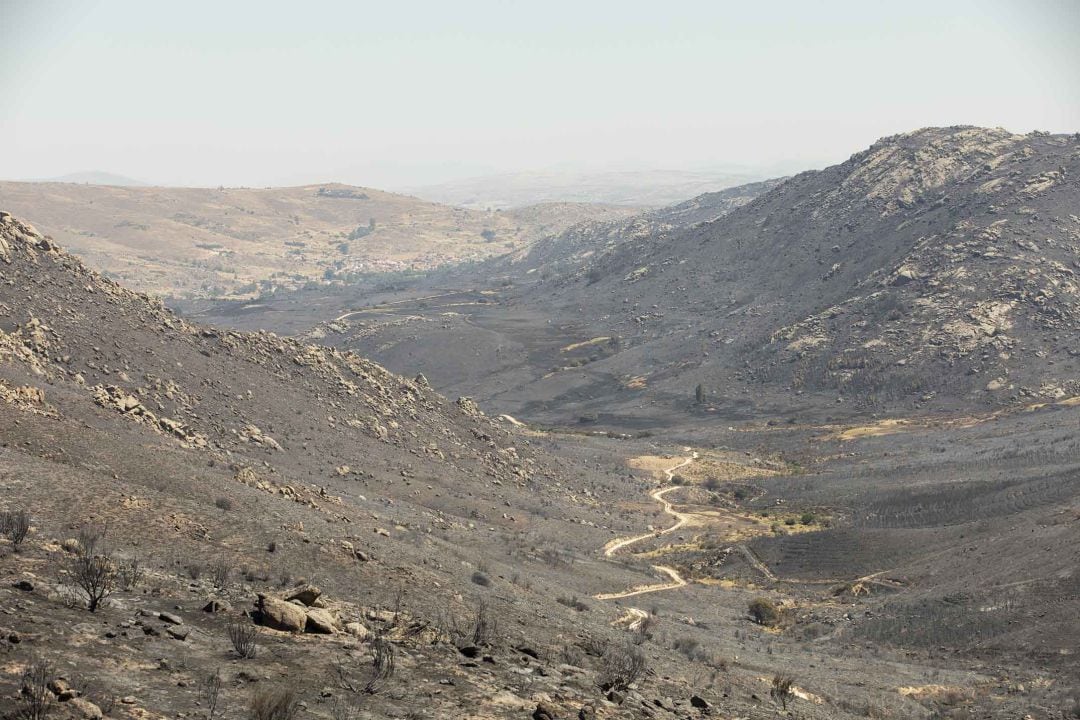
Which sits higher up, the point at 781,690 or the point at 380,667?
the point at 380,667

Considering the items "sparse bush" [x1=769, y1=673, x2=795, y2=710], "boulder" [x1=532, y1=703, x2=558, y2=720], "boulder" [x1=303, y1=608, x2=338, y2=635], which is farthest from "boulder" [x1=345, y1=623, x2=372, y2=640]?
"sparse bush" [x1=769, y1=673, x2=795, y2=710]

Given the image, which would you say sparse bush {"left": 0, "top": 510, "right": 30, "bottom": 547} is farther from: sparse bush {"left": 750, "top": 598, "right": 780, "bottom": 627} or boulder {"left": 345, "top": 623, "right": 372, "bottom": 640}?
sparse bush {"left": 750, "top": 598, "right": 780, "bottom": 627}

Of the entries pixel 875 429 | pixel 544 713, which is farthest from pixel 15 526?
pixel 875 429

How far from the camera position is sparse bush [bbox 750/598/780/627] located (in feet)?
109

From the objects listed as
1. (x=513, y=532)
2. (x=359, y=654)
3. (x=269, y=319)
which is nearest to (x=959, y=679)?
(x=359, y=654)

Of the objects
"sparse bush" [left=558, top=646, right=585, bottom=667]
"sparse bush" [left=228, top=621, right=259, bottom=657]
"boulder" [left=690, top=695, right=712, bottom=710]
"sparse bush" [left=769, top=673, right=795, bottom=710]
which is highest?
"sparse bush" [left=228, top=621, right=259, bottom=657]

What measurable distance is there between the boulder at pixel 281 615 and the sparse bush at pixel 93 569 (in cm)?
233

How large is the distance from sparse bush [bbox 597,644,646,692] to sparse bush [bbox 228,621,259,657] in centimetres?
566

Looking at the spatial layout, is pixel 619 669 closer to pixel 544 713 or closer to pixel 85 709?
pixel 544 713

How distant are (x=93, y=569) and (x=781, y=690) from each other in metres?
13.2

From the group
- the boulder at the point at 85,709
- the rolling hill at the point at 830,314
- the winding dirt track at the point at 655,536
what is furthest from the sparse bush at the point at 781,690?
the rolling hill at the point at 830,314

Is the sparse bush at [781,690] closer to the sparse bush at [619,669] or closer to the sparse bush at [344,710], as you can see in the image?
the sparse bush at [619,669]

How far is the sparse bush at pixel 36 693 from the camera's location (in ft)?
34.5

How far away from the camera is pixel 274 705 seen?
1184 centimetres
